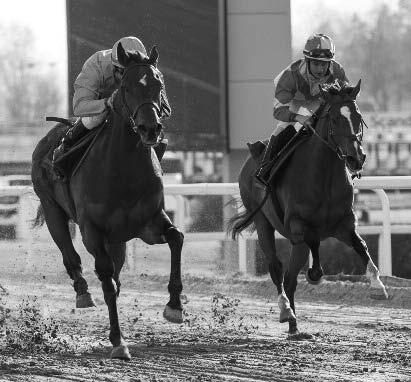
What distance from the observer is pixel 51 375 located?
6426 millimetres

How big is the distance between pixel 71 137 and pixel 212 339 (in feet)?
5.07

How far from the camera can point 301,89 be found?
8.18 m

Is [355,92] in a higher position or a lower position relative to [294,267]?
higher

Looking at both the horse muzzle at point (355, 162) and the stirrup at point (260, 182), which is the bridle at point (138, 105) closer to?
the horse muzzle at point (355, 162)

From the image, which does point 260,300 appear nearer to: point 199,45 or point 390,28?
point 199,45

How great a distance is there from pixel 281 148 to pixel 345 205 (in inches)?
29.8

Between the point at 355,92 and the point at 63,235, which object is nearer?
the point at 355,92

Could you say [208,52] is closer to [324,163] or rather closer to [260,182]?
[260,182]

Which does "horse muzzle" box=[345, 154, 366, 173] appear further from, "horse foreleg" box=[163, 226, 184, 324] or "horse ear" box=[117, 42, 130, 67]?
"horse ear" box=[117, 42, 130, 67]

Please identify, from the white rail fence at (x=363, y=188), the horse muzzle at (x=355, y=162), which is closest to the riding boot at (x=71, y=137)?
the horse muzzle at (x=355, y=162)

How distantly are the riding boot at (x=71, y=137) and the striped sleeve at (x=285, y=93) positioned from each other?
1332mm

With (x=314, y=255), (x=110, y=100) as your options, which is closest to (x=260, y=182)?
(x=314, y=255)

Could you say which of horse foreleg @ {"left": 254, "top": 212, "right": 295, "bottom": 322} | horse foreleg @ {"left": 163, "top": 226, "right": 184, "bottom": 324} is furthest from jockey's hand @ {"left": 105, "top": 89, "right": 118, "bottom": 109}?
horse foreleg @ {"left": 254, "top": 212, "right": 295, "bottom": 322}

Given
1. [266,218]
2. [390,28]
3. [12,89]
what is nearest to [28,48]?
[12,89]
